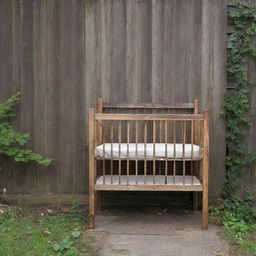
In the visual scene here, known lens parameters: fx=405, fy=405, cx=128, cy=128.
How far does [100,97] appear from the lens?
493 centimetres

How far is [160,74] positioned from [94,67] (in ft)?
2.64

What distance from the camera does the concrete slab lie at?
138 inches

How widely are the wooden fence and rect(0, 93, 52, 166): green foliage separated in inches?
5.8

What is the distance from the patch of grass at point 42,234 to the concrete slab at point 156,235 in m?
0.21

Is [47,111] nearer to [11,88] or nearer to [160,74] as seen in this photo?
[11,88]

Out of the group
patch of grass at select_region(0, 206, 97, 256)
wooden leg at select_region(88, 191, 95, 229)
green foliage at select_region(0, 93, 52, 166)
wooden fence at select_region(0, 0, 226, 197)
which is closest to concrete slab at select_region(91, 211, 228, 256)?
wooden leg at select_region(88, 191, 95, 229)

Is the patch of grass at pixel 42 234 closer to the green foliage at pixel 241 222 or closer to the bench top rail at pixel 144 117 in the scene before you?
the bench top rail at pixel 144 117

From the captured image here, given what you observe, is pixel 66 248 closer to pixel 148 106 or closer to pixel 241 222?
pixel 241 222

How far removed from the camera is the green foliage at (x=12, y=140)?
4.66 metres

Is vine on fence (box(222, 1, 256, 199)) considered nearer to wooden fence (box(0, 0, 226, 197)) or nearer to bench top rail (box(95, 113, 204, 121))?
wooden fence (box(0, 0, 226, 197))

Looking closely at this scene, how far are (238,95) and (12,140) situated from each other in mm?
2703

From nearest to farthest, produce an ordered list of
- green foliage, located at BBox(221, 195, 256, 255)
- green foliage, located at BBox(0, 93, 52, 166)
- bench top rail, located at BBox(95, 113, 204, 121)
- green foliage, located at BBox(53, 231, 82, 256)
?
green foliage, located at BBox(53, 231, 82, 256)
green foliage, located at BBox(221, 195, 256, 255)
bench top rail, located at BBox(95, 113, 204, 121)
green foliage, located at BBox(0, 93, 52, 166)

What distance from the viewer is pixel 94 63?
493 cm

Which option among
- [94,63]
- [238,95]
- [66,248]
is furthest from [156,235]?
[94,63]
